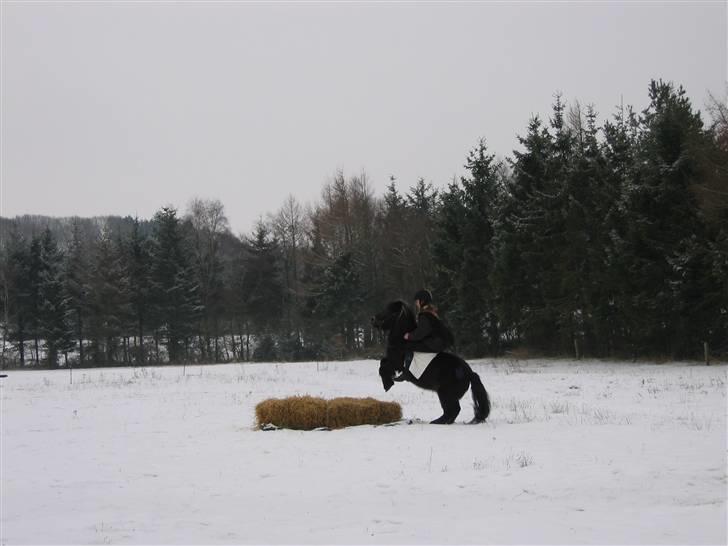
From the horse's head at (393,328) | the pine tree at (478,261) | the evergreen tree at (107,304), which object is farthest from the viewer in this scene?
the evergreen tree at (107,304)

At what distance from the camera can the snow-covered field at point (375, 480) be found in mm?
6109

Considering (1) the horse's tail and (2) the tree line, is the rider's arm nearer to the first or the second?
(1) the horse's tail

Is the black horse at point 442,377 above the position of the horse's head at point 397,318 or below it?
below

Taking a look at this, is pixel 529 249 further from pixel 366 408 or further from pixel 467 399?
pixel 366 408

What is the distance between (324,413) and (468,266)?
3068 cm

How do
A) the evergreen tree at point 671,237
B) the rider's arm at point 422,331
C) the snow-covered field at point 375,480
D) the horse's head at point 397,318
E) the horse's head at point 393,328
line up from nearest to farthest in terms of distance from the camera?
the snow-covered field at point 375,480 < the rider's arm at point 422,331 < the horse's head at point 393,328 < the horse's head at point 397,318 < the evergreen tree at point 671,237

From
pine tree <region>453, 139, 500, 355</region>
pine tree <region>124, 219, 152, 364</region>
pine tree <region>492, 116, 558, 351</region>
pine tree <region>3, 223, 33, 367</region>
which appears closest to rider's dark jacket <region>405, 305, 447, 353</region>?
pine tree <region>492, 116, 558, 351</region>

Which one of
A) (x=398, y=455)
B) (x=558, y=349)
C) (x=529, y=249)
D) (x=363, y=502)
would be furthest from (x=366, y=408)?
(x=558, y=349)

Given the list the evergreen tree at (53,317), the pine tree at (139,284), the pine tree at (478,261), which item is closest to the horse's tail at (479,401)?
the pine tree at (478,261)

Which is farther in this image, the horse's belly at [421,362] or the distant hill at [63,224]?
the distant hill at [63,224]

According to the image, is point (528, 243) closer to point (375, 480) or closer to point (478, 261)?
point (478, 261)

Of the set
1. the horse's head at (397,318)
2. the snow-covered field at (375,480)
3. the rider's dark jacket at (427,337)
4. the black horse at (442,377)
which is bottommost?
the snow-covered field at (375,480)

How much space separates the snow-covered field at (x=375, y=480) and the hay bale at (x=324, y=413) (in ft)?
1.65

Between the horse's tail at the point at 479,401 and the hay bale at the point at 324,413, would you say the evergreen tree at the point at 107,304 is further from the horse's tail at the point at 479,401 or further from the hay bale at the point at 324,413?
the horse's tail at the point at 479,401
